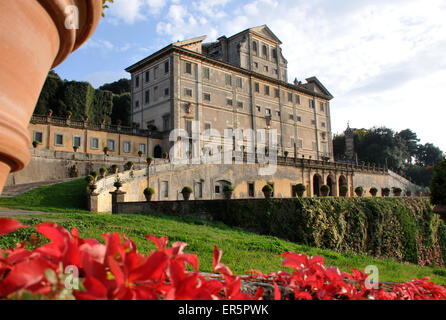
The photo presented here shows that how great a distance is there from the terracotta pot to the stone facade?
33901 mm

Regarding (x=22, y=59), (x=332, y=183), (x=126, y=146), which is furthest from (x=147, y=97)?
(x=22, y=59)

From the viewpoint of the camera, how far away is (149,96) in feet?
127

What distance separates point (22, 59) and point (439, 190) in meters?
9.83

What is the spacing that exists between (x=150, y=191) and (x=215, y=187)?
9.12 metres

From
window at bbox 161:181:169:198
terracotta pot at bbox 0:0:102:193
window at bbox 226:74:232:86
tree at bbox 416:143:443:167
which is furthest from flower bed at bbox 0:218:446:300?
tree at bbox 416:143:443:167

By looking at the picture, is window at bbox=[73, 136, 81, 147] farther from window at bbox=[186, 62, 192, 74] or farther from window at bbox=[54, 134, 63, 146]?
window at bbox=[186, 62, 192, 74]

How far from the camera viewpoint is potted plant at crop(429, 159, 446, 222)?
853 cm

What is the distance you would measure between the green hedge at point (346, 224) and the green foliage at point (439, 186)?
24.2 ft

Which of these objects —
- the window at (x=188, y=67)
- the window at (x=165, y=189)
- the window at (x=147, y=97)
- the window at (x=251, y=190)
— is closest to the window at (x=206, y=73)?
the window at (x=188, y=67)

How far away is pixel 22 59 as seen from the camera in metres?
1.41

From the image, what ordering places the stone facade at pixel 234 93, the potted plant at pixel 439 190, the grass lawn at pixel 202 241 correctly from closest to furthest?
1. the grass lawn at pixel 202 241
2. the potted plant at pixel 439 190
3. the stone facade at pixel 234 93

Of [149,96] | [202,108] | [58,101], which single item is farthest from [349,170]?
[58,101]

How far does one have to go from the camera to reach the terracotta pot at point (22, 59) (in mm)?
1344

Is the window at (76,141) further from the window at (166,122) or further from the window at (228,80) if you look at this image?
the window at (228,80)
